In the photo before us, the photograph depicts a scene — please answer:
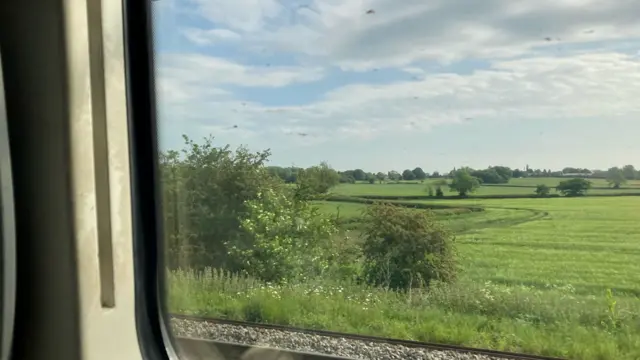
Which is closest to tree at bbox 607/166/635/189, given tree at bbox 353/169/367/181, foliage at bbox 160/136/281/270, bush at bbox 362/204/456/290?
bush at bbox 362/204/456/290

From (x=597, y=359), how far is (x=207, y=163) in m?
0.72

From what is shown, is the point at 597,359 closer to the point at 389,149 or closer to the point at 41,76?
the point at 389,149

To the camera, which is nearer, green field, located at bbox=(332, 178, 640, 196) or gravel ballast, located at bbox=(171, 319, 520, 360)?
green field, located at bbox=(332, 178, 640, 196)

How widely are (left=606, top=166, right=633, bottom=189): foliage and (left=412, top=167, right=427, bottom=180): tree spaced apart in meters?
0.27

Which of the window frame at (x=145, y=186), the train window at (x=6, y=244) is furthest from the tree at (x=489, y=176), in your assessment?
the train window at (x=6, y=244)

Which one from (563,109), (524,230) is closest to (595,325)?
(524,230)

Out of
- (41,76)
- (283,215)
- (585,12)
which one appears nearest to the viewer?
(585,12)

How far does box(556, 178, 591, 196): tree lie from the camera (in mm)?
911

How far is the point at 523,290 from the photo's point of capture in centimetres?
96

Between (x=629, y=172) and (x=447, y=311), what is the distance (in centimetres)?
34

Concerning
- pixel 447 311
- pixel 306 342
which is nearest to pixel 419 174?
pixel 447 311

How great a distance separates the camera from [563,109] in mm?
919

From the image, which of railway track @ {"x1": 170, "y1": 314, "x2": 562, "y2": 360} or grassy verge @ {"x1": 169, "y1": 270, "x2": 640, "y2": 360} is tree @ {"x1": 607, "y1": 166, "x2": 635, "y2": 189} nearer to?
grassy verge @ {"x1": 169, "y1": 270, "x2": 640, "y2": 360}

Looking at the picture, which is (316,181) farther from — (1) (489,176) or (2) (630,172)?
(2) (630,172)
